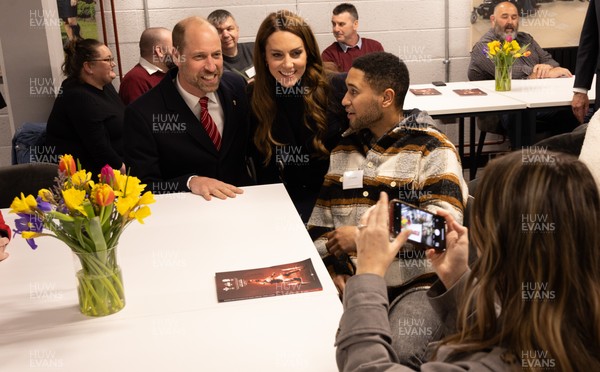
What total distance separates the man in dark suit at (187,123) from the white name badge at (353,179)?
583 mm

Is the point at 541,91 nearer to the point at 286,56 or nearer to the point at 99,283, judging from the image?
the point at 286,56

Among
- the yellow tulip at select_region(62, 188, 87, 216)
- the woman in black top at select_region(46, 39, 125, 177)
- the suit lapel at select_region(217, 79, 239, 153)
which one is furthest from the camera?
the woman in black top at select_region(46, 39, 125, 177)

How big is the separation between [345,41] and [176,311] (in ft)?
14.4

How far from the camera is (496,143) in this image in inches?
245

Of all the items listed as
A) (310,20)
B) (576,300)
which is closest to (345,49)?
(310,20)

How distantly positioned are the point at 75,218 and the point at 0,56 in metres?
3.41

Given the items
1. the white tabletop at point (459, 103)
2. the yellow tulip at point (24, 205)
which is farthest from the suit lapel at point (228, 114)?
the white tabletop at point (459, 103)

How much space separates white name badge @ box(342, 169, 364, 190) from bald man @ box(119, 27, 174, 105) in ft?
8.37

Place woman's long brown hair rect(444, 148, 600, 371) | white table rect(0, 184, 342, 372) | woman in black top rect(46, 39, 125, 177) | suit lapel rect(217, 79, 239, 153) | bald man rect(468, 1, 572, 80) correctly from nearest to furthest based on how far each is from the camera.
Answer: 1. woman's long brown hair rect(444, 148, 600, 371)
2. white table rect(0, 184, 342, 372)
3. suit lapel rect(217, 79, 239, 153)
4. woman in black top rect(46, 39, 125, 177)
5. bald man rect(468, 1, 572, 80)

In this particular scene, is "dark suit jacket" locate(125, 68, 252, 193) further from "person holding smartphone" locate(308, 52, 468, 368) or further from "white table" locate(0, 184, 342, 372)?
"person holding smartphone" locate(308, 52, 468, 368)

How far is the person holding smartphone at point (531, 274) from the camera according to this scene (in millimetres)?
1045

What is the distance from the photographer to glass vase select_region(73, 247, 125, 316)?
1.66 metres

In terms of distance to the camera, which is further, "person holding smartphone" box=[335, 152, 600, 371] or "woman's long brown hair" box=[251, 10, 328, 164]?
"woman's long brown hair" box=[251, 10, 328, 164]

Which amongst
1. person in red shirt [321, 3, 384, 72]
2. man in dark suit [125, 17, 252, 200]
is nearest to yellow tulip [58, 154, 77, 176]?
man in dark suit [125, 17, 252, 200]
